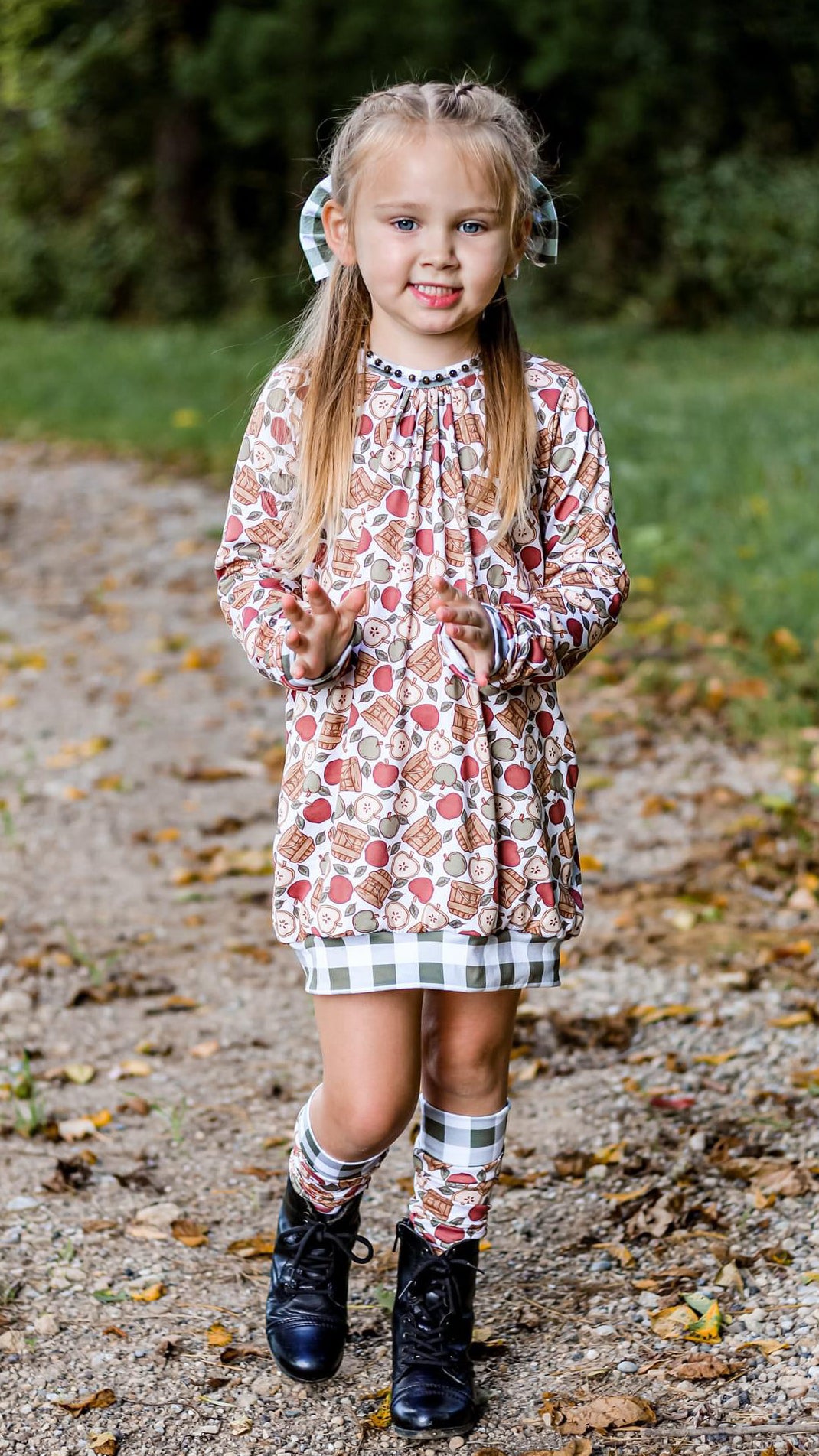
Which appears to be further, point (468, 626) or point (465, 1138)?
point (465, 1138)

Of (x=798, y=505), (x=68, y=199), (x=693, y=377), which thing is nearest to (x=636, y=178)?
(x=693, y=377)

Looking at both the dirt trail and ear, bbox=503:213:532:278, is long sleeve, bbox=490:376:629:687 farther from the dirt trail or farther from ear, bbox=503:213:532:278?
the dirt trail

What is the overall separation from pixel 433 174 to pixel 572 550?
54 cm

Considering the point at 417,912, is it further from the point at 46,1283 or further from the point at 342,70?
the point at 342,70

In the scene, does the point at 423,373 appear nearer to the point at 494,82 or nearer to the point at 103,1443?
the point at 103,1443

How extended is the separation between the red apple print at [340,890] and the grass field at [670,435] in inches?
31.8

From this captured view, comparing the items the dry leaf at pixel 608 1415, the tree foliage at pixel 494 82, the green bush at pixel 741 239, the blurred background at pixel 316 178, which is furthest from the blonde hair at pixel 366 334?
the green bush at pixel 741 239

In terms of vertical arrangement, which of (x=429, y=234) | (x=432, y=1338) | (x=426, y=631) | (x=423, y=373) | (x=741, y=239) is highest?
(x=741, y=239)

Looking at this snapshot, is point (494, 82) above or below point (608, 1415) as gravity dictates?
above

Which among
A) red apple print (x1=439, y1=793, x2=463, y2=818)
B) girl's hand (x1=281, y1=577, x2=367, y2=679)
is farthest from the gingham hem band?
girl's hand (x1=281, y1=577, x2=367, y2=679)

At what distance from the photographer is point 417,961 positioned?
220cm

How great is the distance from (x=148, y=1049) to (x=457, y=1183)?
4.87ft

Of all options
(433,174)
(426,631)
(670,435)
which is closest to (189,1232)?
(426,631)

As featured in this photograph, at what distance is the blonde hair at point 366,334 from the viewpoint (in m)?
2.18
